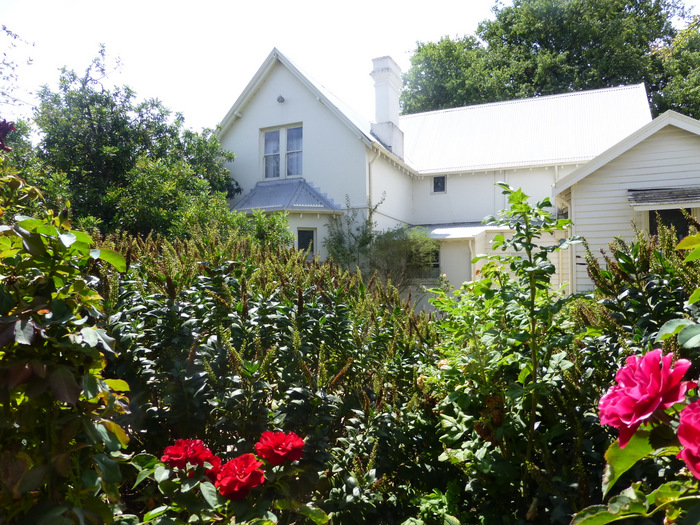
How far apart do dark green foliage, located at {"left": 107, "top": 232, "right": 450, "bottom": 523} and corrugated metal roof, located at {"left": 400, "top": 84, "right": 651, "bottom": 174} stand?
15.5 meters

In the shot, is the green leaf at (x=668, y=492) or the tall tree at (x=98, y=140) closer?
the green leaf at (x=668, y=492)

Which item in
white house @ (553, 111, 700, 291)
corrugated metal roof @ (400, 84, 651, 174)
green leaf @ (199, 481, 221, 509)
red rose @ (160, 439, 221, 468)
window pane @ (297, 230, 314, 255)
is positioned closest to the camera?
green leaf @ (199, 481, 221, 509)

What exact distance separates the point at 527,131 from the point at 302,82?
869 cm

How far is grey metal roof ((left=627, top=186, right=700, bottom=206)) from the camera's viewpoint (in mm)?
11062

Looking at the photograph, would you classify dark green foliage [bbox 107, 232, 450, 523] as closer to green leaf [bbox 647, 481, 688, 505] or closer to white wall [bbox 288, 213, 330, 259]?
green leaf [bbox 647, 481, 688, 505]

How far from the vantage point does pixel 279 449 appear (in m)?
1.92

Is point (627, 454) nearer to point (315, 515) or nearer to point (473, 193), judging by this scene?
point (315, 515)

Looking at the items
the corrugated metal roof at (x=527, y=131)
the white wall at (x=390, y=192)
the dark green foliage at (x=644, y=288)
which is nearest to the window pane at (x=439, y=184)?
the corrugated metal roof at (x=527, y=131)

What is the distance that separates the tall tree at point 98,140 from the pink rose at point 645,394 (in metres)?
11.8

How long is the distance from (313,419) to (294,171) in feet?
49.4

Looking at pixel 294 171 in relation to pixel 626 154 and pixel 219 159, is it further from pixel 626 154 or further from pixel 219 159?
pixel 626 154

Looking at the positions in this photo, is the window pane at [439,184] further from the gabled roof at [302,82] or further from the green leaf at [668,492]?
the green leaf at [668,492]

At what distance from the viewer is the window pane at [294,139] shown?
16.8 meters

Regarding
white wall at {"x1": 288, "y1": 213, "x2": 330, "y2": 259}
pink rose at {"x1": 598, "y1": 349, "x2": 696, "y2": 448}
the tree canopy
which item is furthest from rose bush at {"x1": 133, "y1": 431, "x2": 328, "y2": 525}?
the tree canopy
